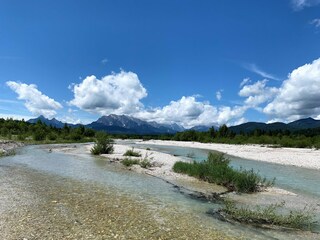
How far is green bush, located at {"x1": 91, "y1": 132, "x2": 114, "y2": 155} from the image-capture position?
53.0 meters

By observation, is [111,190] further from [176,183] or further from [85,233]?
[85,233]

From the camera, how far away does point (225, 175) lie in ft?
79.6

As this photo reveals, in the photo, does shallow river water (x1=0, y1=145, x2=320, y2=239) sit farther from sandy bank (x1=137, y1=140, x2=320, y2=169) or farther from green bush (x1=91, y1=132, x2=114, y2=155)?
green bush (x1=91, y1=132, x2=114, y2=155)

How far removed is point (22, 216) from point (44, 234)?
292 cm

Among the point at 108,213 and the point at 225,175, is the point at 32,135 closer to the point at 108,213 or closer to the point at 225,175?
the point at 225,175

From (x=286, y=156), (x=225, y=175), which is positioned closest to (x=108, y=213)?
(x=225, y=175)

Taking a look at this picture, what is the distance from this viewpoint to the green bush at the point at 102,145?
53.0 meters

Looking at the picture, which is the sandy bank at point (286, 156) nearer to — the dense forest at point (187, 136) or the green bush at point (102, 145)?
the dense forest at point (187, 136)

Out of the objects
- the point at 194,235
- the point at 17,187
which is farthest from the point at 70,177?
the point at 194,235

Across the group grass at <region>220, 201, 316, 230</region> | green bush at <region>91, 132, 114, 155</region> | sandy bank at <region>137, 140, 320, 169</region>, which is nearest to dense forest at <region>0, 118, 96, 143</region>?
green bush at <region>91, 132, 114, 155</region>

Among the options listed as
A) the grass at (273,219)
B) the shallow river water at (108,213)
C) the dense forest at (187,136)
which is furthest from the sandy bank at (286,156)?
the grass at (273,219)

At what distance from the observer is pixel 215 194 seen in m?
20.6

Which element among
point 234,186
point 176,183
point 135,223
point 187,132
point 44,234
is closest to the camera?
point 44,234

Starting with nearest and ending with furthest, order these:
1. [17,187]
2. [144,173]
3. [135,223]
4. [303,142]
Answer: [135,223], [17,187], [144,173], [303,142]
